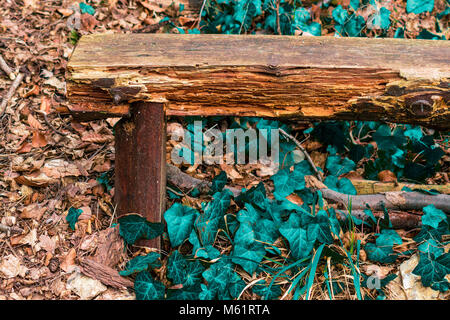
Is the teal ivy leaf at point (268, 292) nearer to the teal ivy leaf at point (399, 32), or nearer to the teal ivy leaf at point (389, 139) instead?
the teal ivy leaf at point (389, 139)

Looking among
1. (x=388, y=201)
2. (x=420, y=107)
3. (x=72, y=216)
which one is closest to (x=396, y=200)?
(x=388, y=201)

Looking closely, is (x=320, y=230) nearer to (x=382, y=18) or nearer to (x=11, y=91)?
(x=382, y=18)

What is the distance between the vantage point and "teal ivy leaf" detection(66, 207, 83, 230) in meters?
2.05

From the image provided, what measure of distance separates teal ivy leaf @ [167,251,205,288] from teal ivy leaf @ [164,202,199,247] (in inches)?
4.2

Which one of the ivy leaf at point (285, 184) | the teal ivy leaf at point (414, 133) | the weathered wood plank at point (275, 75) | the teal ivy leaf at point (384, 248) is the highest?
the weathered wood plank at point (275, 75)

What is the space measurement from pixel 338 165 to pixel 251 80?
105 centimetres

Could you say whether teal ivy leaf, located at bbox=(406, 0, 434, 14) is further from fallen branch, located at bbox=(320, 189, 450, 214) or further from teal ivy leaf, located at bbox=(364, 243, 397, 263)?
teal ivy leaf, located at bbox=(364, 243, 397, 263)

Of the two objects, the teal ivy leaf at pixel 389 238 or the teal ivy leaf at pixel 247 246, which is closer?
the teal ivy leaf at pixel 247 246

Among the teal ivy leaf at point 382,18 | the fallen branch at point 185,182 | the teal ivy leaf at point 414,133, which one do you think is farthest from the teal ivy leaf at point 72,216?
the teal ivy leaf at point 382,18

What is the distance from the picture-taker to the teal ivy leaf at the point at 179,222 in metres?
1.95

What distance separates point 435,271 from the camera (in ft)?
5.98

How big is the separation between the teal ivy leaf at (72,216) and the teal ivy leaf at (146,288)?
51 centimetres

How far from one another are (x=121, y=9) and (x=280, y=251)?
234cm

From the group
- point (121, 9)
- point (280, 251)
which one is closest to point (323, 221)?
point (280, 251)
